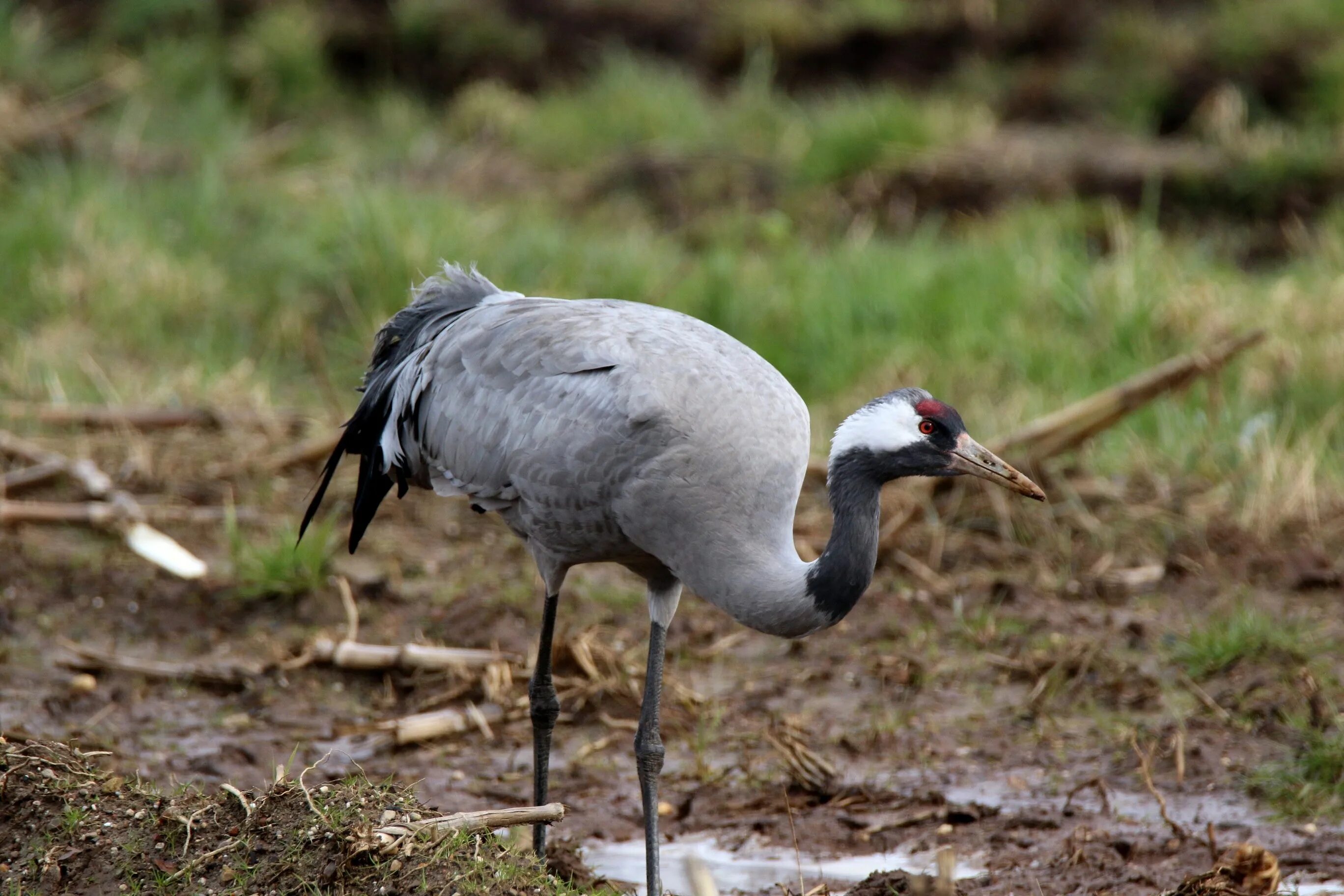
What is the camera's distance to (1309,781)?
4.29 metres

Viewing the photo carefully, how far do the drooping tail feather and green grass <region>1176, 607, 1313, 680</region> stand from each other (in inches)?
90.9

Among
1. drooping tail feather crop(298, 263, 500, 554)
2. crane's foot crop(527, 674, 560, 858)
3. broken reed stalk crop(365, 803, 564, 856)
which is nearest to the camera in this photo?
broken reed stalk crop(365, 803, 564, 856)

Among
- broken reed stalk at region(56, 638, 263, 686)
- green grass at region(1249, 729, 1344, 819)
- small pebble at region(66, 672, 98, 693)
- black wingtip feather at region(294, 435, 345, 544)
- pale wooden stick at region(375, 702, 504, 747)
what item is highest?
green grass at region(1249, 729, 1344, 819)

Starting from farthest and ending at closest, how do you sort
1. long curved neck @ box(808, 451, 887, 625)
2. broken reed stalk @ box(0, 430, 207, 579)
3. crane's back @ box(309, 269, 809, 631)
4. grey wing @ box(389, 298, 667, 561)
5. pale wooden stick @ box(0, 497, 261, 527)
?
pale wooden stick @ box(0, 497, 261, 527) < broken reed stalk @ box(0, 430, 207, 579) < grey wing @ box(389, 298, 667, 561) < crane's back @ box(309, 269, 809, 631) < long curved neck @ box(808, 451, 887, 625)

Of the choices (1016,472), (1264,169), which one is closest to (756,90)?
(1264,169)

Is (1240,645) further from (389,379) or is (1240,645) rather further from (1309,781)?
(389,379)

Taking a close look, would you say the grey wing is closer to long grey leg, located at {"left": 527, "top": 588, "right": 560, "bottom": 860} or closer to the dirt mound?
long grey leg, located at {"left": 527, "top": 588, "right": 560, "bottom": 860}

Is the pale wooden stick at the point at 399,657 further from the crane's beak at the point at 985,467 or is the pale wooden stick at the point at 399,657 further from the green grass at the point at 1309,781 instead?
the green grass at the point at 1309,781

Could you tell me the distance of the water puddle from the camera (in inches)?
155

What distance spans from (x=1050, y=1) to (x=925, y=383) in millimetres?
4675

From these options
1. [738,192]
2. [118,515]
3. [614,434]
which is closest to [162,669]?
[118,515]

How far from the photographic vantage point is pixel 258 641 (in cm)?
535

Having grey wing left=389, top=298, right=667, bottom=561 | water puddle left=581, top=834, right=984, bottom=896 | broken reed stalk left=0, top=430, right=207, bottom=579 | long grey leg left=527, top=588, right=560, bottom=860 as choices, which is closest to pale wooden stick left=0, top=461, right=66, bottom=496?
broken reed stalk left=0, top=430, right=207, bottom=579

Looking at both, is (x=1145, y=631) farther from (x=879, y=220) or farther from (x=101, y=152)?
(x=101, y=152)
